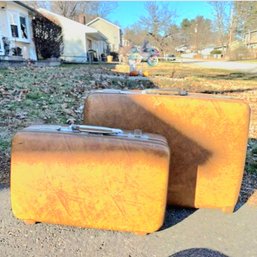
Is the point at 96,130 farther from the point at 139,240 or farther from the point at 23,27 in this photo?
the point at 23,27

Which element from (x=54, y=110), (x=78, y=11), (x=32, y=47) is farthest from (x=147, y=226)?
(x=78, y=11)

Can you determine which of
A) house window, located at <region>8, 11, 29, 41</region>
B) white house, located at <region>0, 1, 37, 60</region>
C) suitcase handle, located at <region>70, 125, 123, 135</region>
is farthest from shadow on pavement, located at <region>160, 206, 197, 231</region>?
house window, located at <region>8, 11, 29, 41</region>

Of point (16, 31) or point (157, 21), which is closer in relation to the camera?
point (16, 31)

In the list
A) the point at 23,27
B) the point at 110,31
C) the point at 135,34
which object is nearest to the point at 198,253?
the point at 23,27

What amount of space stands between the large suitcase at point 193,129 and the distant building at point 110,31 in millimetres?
37836

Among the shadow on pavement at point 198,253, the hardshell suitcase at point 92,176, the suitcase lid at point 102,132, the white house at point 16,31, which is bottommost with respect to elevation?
the shadow on pavement at point 198,253

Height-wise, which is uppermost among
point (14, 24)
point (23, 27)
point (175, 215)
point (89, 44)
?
point (14, 24)

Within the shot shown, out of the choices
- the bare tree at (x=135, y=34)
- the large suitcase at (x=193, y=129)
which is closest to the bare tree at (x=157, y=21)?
the bare tree at (x=135, y=34)

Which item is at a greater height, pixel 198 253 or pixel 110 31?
pixel 110 31

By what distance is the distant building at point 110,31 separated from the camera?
127 ft

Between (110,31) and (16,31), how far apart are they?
24.0m

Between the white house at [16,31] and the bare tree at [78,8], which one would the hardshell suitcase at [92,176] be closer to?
the white house at [16,31]

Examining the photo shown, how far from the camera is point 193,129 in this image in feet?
6.16

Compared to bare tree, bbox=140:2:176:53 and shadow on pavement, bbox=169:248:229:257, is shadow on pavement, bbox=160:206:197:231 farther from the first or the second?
bare tree, bbox=140:2:176:53
